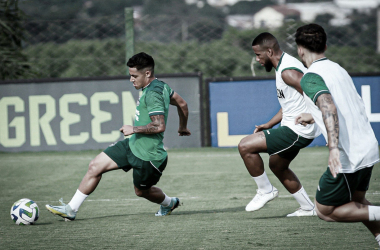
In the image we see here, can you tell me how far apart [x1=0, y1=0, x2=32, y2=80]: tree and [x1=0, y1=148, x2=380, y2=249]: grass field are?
4.45m

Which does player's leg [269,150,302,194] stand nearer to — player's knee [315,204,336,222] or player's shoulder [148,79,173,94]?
player's shoulder [148,79,173,94]

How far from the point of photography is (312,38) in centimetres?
401

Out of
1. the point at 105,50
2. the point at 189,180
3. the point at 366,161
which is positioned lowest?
the point at 189,180

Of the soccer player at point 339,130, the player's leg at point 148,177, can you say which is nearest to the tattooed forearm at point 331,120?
the soccer player at point 339,130

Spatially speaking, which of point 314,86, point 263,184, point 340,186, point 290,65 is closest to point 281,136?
point 263,184

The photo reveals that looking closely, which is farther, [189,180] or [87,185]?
[189,180]

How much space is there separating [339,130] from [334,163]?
1.02ft

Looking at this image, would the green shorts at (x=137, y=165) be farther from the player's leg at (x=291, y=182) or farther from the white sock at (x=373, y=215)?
the white sock at (x=373, y=215)

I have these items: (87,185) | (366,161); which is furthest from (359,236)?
(87,185)

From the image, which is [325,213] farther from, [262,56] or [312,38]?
[262,56]

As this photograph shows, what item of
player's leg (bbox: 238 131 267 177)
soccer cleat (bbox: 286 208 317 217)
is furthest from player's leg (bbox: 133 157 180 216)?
soccer cleat (bbox: 286 208 317 217)

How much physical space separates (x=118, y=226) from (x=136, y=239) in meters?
0.61

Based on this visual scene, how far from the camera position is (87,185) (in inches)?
223

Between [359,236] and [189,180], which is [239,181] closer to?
[189,180]
